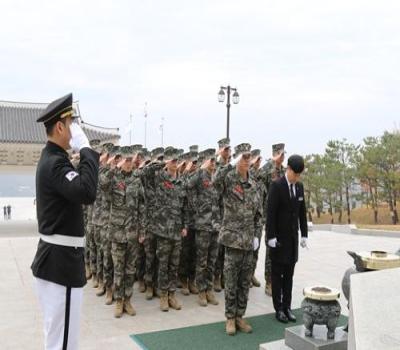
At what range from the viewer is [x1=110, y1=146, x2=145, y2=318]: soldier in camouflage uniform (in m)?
4.74

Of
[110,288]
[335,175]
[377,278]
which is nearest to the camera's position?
[377,278]

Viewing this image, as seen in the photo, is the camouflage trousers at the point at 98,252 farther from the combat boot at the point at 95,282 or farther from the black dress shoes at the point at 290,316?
the black dress shoes at the point at 290,316

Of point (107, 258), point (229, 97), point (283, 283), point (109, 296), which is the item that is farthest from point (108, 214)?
point (229, 97)

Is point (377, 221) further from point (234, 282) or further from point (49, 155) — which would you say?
point (49, 155)

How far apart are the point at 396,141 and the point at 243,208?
79.9ft

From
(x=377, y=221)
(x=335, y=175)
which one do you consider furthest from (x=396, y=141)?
(x=377, y=221)

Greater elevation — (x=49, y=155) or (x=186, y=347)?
(x=49, y=155)

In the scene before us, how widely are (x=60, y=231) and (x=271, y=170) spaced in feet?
12.9

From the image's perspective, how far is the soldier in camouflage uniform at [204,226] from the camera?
5.32 metres

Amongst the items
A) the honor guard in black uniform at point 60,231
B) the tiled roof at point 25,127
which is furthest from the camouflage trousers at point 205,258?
the tiled roof at point 25,127

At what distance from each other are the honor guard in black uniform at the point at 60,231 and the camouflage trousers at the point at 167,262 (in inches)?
106

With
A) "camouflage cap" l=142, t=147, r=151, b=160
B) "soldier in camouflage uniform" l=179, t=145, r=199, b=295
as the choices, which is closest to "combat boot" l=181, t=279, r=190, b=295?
"soldier in camouflage uniform" l=179, t=145, r=199, b=295

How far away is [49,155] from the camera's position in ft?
7.52

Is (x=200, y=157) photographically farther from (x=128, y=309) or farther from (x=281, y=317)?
(x=281, y=317)
